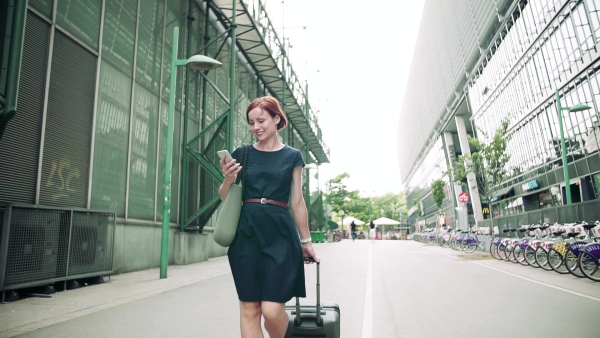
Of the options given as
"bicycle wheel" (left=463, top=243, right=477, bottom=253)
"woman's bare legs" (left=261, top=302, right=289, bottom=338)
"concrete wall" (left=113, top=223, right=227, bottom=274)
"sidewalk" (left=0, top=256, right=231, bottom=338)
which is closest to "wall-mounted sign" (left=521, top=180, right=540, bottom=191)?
"bicycle wheel" (left=463, top=243, right=477, bottom=253)

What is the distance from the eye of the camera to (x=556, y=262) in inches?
427

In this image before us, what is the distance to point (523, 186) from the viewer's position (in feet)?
98.6

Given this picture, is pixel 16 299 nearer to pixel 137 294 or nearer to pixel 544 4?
→ pixel 137 294

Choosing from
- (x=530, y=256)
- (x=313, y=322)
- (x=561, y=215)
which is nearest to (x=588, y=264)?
(x=530, y=256)

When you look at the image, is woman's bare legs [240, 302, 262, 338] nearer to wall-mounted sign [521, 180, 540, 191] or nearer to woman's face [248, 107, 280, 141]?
woman's face [248, 107, 280, 141]

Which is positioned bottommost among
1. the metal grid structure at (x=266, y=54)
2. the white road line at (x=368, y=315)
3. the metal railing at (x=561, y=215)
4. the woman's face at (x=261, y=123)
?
the white road line at (x=368, y=315)

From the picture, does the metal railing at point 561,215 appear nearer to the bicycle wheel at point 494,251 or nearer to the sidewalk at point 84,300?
the bicycle wheel at point 494,251

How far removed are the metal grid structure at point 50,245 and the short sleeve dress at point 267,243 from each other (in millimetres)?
5470

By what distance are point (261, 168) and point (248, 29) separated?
16.5 m

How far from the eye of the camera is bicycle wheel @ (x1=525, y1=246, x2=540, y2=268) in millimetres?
12258

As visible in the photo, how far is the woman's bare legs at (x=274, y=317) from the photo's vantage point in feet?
7.68

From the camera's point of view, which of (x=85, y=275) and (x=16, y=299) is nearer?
(x=16, y=299)

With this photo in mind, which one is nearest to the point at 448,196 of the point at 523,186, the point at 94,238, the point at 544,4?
the point at 523,186


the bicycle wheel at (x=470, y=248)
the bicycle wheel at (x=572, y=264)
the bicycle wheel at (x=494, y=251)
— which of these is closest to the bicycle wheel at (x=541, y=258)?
the bicycle wheel at (x=572, y=264)
